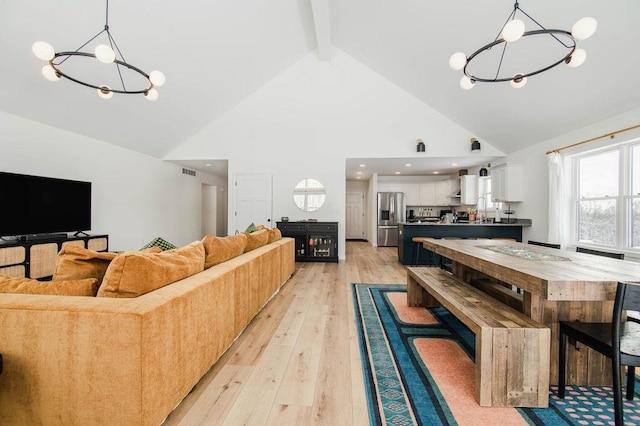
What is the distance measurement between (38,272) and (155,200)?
2924mm

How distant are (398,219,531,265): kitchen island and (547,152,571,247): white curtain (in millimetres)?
1156

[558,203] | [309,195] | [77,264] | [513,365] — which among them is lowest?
[513,365]

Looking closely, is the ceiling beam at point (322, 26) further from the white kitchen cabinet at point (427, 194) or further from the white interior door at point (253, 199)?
the white kitchen cabinet at point (427, 194)

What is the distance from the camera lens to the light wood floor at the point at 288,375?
4.68 ft

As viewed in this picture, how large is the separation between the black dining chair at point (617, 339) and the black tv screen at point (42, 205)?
559 cm

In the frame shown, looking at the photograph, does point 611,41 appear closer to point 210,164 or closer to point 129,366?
point 129,366

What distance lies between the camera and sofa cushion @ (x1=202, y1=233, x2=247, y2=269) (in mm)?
2145

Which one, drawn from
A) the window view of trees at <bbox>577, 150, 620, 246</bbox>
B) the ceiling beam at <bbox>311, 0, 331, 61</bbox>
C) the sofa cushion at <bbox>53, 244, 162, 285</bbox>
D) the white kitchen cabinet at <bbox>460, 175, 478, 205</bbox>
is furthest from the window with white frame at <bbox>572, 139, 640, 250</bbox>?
the sofa cushion at <bbox>53, 244, 162, 285</bbox>

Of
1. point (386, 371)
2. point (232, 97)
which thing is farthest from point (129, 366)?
point (232, 97)

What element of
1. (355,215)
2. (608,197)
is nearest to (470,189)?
(608,197)

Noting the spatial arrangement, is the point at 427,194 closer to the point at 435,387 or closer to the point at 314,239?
the point at 314,239

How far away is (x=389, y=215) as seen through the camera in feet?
27.8

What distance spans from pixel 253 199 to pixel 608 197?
237 inches

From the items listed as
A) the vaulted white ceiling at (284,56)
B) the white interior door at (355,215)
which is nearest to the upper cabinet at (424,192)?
the white interior door at (355,215)
